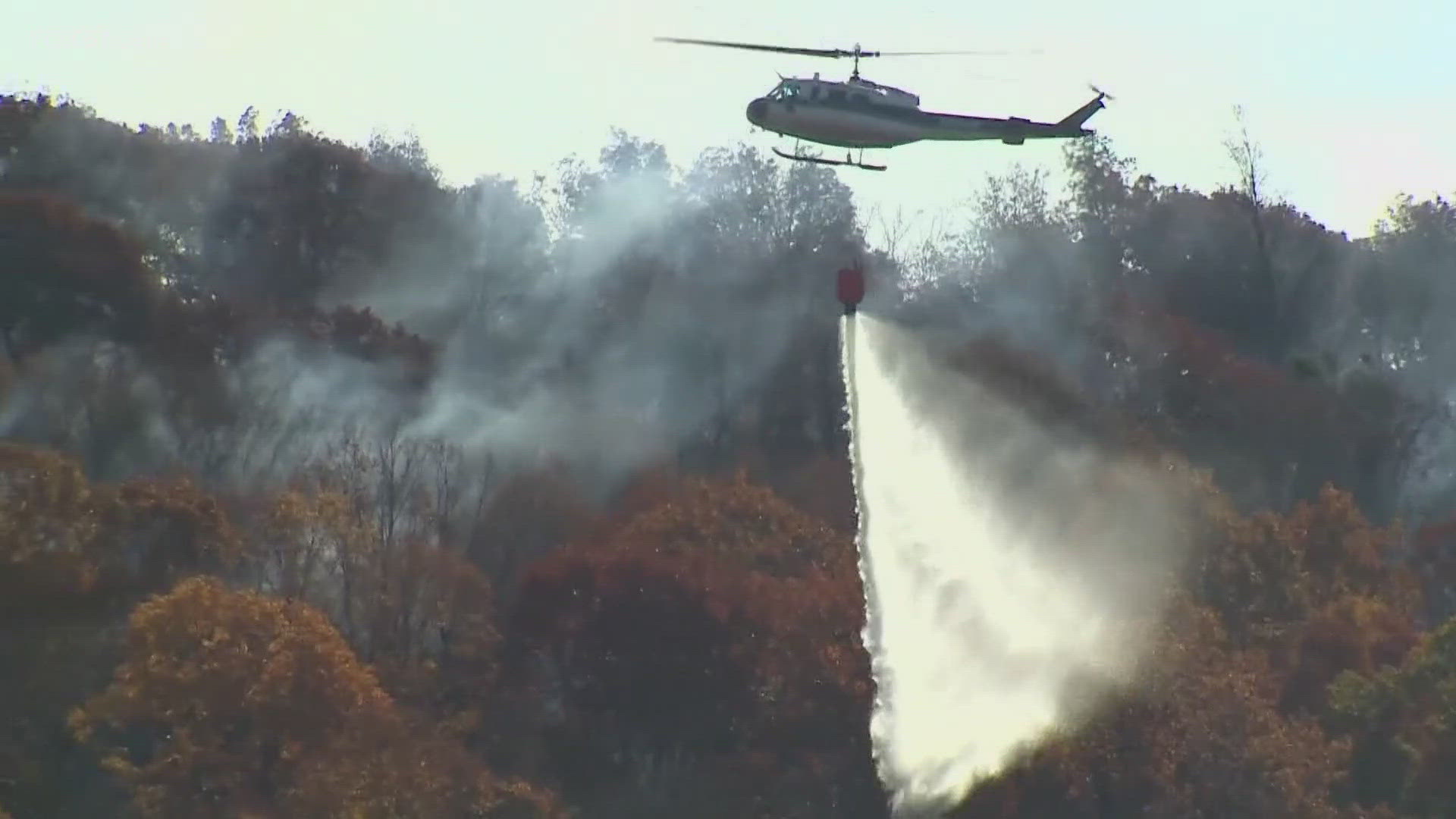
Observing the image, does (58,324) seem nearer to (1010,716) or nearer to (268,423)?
(268,423)

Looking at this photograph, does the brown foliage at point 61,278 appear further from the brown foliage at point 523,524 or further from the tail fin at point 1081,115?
the tail fin at point 1081,115

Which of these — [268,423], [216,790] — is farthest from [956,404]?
[216,790]

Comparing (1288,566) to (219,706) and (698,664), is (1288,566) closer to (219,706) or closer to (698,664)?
(698,664)

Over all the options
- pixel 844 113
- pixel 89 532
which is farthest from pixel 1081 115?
pixel 89 532

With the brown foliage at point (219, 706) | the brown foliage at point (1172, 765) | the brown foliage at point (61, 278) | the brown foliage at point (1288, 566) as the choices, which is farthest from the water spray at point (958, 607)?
the brown foliage at point (61, 278)

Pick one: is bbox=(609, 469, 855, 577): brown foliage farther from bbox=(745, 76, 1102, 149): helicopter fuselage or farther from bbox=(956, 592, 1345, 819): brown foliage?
bbox=(745, 76, 1102, 149): helicopter fuselage

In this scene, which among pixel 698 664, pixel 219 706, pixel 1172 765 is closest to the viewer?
pixel 219 706

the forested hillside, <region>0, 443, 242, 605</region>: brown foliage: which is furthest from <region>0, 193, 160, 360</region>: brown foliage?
<region>0, 443, 242, 605</region>: brown foliage

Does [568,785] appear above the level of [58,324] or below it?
below
